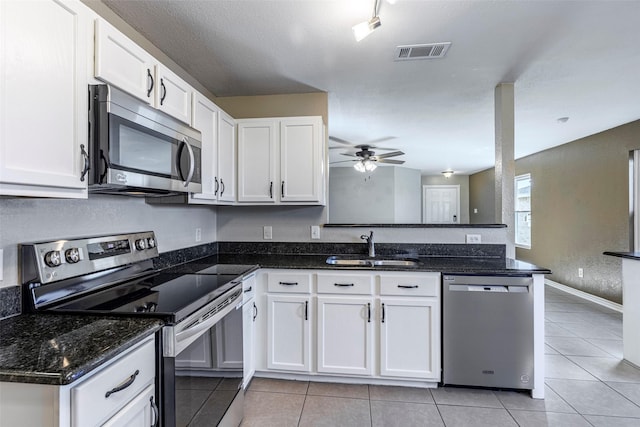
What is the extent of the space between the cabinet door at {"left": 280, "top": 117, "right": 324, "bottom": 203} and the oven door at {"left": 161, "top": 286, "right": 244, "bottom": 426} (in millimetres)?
1014

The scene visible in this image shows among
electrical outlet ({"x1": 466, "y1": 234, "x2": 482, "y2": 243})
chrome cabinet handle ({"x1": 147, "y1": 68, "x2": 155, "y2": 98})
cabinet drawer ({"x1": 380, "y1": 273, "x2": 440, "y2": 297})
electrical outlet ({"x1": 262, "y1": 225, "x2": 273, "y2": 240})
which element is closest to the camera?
chrome cabinet handle ({"x1": 147, "y1": 68, "x2": 155, "y2": 98})

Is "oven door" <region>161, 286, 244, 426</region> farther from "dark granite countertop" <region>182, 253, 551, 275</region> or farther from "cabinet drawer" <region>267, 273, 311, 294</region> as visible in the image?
"dark granite countertop" <region>182, 253, 551, 275</region>

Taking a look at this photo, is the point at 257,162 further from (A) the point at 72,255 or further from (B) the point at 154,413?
(B) the point at 154,413

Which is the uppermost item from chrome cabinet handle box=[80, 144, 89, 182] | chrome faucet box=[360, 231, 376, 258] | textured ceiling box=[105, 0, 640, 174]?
textured ceiling box=[105, 0, 640, 174]

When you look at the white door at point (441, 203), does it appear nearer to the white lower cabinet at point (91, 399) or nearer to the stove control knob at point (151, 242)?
the stove control knob at point (151, 242)

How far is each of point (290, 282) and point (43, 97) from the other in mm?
1726

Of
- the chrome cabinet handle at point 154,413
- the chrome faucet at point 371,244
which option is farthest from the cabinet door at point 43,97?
the chrome faucet at point 371,244

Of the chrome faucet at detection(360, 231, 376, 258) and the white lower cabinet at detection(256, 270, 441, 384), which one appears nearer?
the white lower cabinet at detection(256, 270, 441, 384)

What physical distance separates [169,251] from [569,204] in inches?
221

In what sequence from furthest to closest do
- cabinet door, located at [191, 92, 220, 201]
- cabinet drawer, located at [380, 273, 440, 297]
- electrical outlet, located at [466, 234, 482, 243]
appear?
electrical outlet, located at [466, 234, 482, 243], cabinet drawer, located at [380, 273, 440, 297], cabinet door, located at [191, 92, 220, 201]

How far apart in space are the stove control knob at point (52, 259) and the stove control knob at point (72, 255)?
4 cm

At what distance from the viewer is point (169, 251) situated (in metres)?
2.29

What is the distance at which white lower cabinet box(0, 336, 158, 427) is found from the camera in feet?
2.69

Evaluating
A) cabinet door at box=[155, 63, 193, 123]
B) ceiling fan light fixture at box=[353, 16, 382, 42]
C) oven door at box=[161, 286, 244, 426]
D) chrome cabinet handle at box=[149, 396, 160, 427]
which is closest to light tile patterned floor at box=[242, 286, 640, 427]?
oven door at box=[161, 286, 244, 426]
